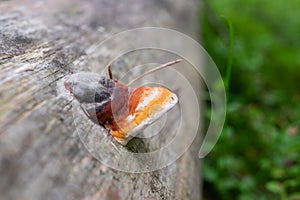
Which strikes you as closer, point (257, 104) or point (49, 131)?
point (49, 131)

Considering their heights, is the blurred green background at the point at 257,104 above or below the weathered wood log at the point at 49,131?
below

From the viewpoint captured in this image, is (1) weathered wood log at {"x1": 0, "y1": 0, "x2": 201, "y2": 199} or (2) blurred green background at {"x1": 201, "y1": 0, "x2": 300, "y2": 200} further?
(2) blurred green background at {"x1": 201, "y1": 0, "x2": 300, "y2": 200}

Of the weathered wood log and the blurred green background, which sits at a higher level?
the weathered wood log

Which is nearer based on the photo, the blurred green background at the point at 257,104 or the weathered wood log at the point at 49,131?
the weathered wood log at the point at 49,131

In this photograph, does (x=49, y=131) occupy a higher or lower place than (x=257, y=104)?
higher
